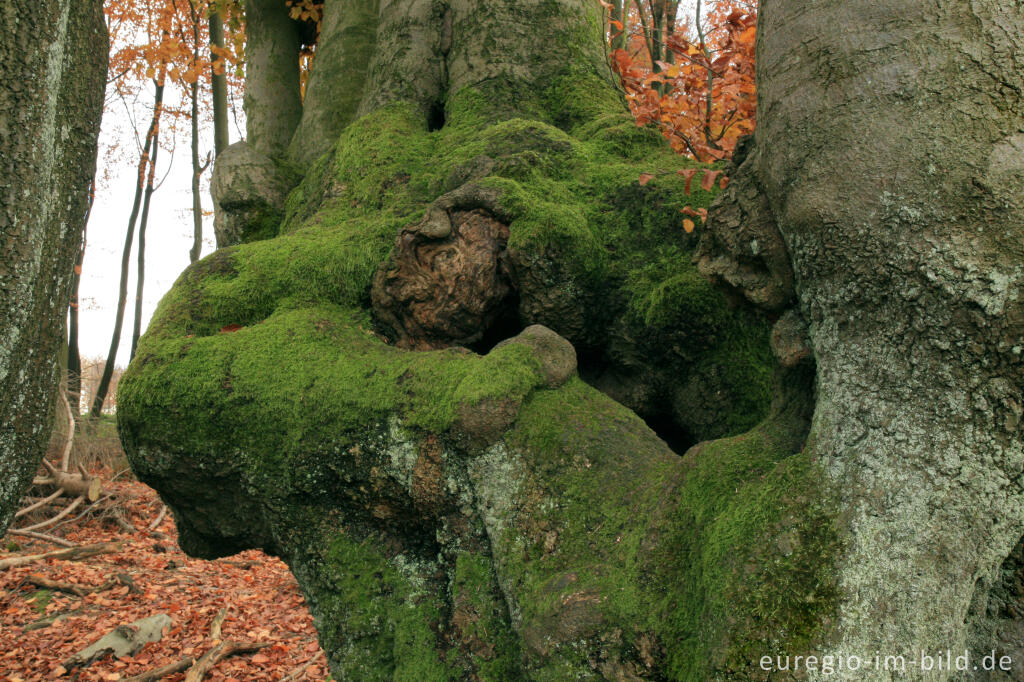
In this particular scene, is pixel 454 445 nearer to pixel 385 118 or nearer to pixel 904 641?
pixel 904 641

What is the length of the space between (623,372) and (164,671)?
5031mm

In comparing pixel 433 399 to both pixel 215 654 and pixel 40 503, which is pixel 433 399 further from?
pixel 40 503

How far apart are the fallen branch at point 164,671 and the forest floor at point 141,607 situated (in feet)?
0.21

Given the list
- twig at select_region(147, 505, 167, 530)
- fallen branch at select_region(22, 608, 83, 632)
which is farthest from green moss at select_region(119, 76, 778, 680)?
twig at select_region(147, 505, 167, 530)

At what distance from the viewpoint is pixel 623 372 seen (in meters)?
3.85

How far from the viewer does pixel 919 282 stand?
2033 millimetres

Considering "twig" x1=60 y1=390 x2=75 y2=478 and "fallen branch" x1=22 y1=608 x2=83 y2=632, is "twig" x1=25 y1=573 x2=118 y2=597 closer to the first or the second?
"fallen branch" x1=22 y1=608 x2=83 y2=632

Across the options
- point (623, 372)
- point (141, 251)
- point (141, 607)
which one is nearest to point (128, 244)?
point (141, 251)

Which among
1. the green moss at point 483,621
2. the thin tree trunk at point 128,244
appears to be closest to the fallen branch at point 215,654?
the green moss at point 483,621

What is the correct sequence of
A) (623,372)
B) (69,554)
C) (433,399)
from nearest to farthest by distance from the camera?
1. (433,399)
2. (623,372)
3. (69,554)

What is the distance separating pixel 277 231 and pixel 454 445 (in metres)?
3.13

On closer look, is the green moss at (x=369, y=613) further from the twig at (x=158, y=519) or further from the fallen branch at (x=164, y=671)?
the twig at (x=158, y=519)

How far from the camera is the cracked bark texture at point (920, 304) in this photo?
197cm

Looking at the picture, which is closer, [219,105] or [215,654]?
[215,654]
